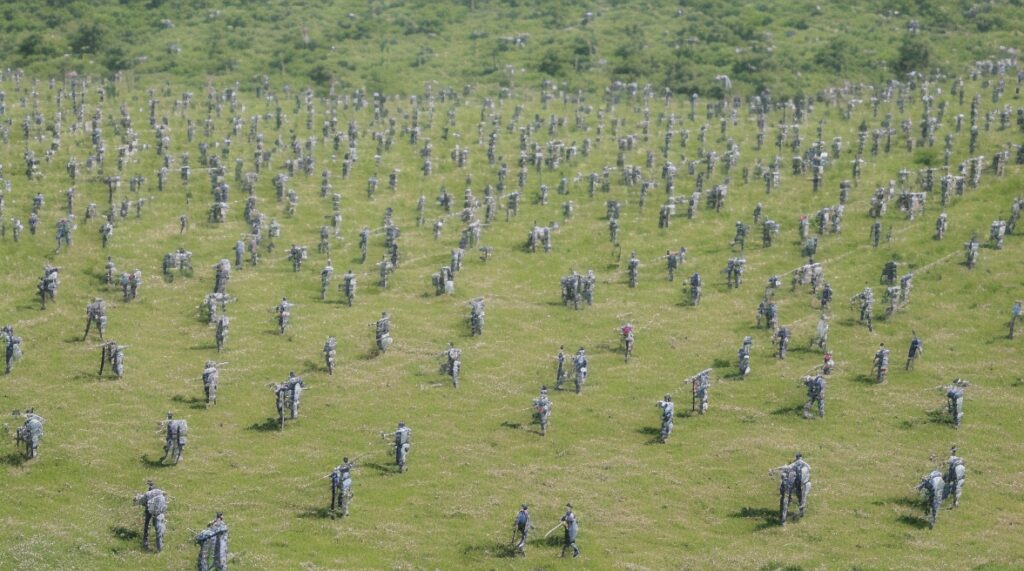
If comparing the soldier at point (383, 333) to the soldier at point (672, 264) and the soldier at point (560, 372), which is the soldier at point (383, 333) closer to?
the soldier at point (560, 372)

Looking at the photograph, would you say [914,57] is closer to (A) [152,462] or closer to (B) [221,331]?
(B) [221,331]

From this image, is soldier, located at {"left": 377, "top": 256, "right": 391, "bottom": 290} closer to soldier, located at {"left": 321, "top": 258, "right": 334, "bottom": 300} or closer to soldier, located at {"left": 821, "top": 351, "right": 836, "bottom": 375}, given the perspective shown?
soldier, located at {"left": 321, "top": 258, "right": 334, "bottom": 300}

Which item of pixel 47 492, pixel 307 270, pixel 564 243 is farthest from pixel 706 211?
pixel 47 492

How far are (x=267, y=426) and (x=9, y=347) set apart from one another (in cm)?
1832

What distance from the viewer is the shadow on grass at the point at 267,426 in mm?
72938

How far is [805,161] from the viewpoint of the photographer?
132 m

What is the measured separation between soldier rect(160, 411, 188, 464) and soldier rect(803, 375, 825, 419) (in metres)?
35.7

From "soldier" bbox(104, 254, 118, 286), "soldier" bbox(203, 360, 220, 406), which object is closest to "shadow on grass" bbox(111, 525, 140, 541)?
"soldier" bbox(203, 360, 220, 406)

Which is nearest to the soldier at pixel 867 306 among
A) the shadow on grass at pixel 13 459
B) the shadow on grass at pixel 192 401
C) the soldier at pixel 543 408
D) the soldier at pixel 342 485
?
the soldier at pixel 543 408

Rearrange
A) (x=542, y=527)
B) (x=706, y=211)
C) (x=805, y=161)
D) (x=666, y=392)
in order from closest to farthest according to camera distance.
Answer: (x=542, y=527) → (x=666, y=392) → (x=706, y=211) → (x=805, y=161)

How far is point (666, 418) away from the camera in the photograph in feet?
236

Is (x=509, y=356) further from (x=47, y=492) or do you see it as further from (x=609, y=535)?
(x=47, y=492)

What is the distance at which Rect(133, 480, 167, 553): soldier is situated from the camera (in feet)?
187

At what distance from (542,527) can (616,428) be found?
1456 cm
